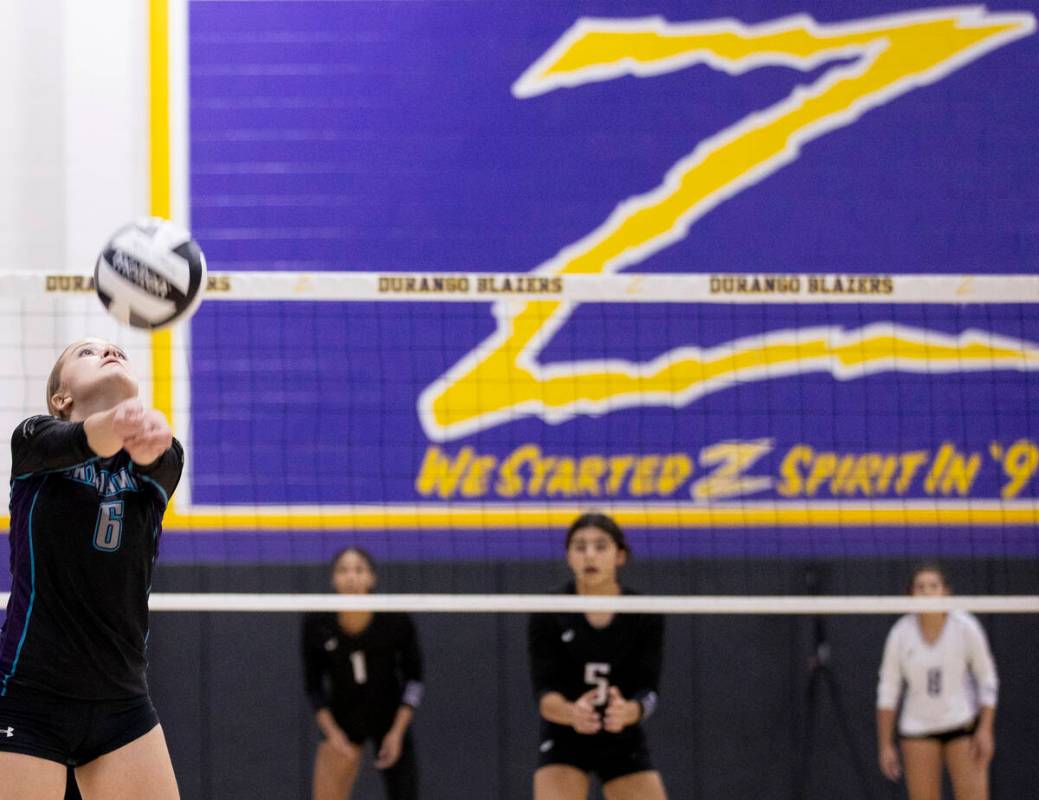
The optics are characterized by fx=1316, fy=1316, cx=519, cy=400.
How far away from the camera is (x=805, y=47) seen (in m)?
7.80

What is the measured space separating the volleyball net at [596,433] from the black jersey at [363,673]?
37 centimetres

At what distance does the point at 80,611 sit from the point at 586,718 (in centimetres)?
324

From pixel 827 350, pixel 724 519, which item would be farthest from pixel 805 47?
pixel 724 519

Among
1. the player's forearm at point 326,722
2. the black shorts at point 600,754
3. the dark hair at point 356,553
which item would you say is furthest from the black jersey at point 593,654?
the player's forearm at point 326,722

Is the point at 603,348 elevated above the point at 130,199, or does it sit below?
below

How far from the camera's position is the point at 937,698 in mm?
6969

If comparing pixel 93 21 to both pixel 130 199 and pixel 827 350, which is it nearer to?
pixel 130 199

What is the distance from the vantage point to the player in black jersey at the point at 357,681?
6988mm

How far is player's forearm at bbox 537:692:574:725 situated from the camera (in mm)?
6262

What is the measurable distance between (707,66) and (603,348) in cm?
179

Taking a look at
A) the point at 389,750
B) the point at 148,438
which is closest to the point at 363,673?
the point at 389,750

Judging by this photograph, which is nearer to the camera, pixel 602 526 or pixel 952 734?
pixel 602 526

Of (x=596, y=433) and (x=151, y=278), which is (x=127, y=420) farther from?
(x=596, y=433)

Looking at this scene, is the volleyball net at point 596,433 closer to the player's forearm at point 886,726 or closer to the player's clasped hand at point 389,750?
the player's forearm at point 886,726
